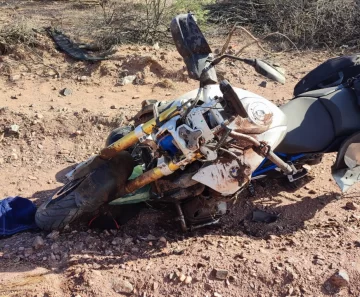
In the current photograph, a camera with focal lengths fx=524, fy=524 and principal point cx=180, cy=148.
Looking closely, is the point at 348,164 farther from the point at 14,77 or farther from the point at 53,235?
the point at 14,77

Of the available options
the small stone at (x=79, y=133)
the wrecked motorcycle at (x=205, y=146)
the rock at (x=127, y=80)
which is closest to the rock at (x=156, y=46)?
the rock at (x=127, y=80)

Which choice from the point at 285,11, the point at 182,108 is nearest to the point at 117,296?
the point at 182,108

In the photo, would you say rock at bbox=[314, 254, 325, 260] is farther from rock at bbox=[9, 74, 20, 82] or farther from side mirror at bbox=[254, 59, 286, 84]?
rock at bbox=[9, 74, 20, 82]

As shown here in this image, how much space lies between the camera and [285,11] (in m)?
7.61

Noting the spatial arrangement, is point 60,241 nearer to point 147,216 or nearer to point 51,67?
point 147,216

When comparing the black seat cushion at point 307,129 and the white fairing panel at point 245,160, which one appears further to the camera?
the black seat cushion at point 307,129

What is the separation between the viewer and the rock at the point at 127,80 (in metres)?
6.28

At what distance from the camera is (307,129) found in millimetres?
3615

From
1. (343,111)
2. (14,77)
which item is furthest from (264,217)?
(14,77)

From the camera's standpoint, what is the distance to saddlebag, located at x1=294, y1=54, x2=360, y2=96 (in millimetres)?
4109

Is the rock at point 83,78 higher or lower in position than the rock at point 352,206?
higher

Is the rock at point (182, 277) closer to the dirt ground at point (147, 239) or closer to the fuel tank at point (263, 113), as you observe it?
the dirt ground at point (147, 239)

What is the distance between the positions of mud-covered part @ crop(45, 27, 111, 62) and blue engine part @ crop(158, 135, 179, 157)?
3532 millimetres

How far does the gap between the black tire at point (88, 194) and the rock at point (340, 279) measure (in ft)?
4.82
